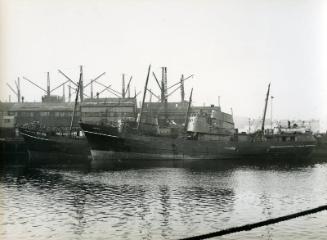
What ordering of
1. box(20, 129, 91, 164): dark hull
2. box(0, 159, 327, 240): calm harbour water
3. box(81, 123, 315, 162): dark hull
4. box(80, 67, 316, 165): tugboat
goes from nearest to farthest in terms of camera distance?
box(0, 159, 327, 240): calm harbour water → box(81, 123, 315, 162): dark hull → box(80, 67, 316, 165): tugboat → box(20, 129, 91, 164): dark hull

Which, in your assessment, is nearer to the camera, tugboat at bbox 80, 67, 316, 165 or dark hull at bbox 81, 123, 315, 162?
dark hull at bbox 81, 123, 315, 162

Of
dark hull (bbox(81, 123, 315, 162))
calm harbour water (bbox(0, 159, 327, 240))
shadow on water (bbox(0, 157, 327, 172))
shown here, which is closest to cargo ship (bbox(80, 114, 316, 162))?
dark hull (bbox(81, 123, 315, 162))

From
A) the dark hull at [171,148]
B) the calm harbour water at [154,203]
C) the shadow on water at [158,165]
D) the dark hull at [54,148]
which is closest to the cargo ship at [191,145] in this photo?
the dark hull at [171,148]

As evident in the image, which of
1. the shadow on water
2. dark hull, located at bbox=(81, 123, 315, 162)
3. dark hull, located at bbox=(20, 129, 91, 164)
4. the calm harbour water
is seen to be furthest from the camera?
dark hull, located at bbox=(20, 129, 91, 164)

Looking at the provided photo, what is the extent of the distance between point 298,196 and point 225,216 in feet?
27.7

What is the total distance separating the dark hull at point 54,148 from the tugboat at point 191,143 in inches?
163

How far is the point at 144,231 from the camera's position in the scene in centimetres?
1770

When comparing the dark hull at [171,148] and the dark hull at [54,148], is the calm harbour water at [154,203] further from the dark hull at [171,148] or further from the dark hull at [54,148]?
the dark hull at [54,148]

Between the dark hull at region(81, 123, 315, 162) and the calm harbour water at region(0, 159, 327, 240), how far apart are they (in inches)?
447

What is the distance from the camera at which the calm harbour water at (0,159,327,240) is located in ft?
58.0

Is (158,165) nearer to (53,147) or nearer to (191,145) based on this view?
(191,145)

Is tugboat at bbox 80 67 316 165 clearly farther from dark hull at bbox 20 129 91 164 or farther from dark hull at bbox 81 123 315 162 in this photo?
dark hull at bbox 20 129 91 164

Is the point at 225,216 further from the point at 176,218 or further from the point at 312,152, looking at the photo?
the point at 312,152

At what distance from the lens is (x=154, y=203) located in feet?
78.8
